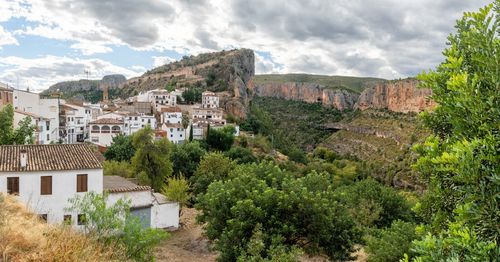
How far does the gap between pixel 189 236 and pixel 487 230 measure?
80.3ft

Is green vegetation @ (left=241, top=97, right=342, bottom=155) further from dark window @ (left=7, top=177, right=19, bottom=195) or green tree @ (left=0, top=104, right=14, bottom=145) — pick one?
dark window @ (left=7, top=177, right=19, bottom=195)

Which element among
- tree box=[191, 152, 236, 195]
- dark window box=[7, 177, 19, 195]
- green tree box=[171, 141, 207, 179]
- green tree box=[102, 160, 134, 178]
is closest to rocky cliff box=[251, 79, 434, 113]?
green tree box=[171, 141, 207, 179]

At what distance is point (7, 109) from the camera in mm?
28844

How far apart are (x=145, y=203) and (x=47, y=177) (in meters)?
7.08

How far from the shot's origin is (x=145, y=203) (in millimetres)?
25531

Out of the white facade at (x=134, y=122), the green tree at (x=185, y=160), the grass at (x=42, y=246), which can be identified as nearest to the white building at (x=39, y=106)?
the white facade at (x=134, y=122)

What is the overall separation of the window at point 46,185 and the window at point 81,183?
1.32 m

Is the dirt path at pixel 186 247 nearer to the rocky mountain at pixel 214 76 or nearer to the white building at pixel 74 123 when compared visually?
the white building at pixel 74 123

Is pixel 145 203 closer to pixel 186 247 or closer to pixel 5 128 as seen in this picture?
pixel 186 247

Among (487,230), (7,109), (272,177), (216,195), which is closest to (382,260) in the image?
(272,177)

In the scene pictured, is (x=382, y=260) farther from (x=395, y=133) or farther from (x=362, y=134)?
(x=362, y=134)

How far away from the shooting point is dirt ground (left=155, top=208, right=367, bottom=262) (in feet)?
71.8

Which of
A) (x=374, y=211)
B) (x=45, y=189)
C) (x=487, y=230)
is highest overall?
(x=487, y=230)

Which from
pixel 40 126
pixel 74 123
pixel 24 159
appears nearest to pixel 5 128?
pixel 24 159
